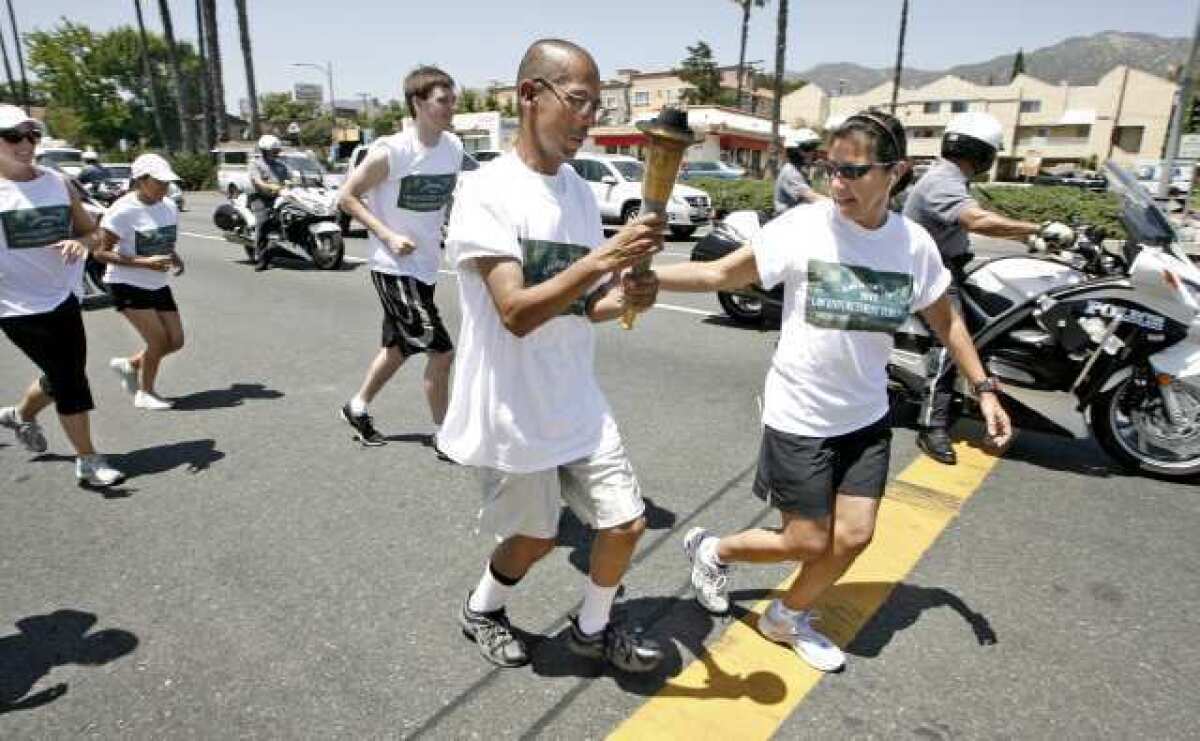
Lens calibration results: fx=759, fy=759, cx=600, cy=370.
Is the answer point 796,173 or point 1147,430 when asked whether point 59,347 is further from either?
point 1147,430

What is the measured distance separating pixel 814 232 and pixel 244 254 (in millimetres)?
13498

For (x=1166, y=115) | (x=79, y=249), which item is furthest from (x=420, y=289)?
(x=1166, y=115)

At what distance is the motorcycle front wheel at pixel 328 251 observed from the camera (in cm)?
1177

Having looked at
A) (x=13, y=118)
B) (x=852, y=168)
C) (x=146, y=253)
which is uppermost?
(x=13, y=118)

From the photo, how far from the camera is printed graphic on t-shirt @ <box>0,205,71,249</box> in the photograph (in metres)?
3.90

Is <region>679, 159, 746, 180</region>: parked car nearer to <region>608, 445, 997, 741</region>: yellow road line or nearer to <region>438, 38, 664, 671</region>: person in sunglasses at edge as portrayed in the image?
<region>608, 445, 997, 741</region>: yellow road line

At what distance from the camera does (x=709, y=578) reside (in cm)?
293

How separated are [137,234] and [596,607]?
4.47 meters

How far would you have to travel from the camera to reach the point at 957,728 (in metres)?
2.38

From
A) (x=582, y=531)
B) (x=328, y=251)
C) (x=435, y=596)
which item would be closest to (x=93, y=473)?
(x=435, y=596)

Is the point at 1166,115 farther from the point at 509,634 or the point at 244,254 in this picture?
the point at 509,634

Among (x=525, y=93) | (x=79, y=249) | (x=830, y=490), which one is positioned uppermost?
(x=525, y=93)

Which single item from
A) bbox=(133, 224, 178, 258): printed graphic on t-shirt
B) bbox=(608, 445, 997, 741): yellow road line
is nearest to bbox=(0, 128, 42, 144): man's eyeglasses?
bbox=(133, 224, 178, 258): printed graphic on t-shirt

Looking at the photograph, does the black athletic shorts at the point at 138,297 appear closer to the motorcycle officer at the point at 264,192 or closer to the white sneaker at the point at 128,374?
the white sneaker at the point at 128,374
